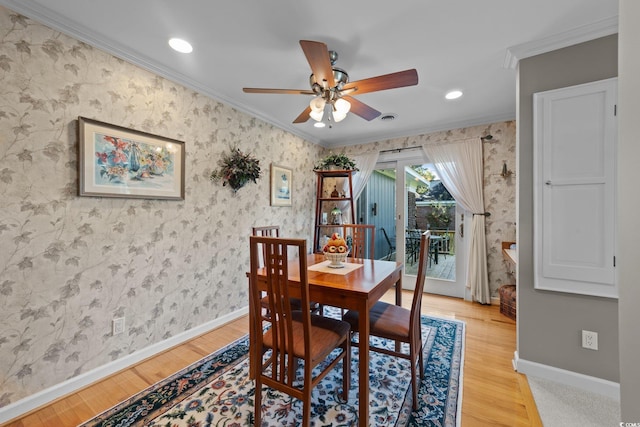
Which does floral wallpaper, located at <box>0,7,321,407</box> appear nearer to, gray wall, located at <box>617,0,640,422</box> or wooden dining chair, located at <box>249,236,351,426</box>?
wooden dining chair, located at <box>249,236,351,426</box>

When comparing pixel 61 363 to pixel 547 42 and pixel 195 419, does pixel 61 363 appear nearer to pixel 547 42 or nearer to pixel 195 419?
pixel 195 419

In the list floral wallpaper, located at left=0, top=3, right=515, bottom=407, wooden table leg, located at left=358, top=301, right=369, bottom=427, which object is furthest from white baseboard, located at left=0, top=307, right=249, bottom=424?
wooden table leg, located at left=358, top=301, right=369, bottom=427

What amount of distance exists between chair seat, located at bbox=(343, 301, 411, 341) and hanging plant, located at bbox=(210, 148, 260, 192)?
1.82m

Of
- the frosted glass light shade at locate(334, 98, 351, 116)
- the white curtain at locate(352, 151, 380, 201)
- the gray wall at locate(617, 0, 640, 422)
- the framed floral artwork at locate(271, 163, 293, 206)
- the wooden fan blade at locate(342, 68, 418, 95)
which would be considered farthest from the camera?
the white curtain at locate(352, 151, 380, 201)

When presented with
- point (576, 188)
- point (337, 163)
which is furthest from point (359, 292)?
point (337, 163)

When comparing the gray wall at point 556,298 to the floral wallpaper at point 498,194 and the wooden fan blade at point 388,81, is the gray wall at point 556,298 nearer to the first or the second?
the wooden fan blade at point 388,81

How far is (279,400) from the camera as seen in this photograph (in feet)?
5.59

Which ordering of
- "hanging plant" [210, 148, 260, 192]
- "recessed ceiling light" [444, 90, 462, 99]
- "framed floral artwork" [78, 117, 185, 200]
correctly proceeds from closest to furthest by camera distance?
"framed floral artwork" [78, 117, 185, 200] → "recessed ceiling light" [444, 90, 462, 99] → "hanging plant" [210, 148, 260, 192]

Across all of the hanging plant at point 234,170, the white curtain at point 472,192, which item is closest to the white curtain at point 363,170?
the white curtain at point 472,192

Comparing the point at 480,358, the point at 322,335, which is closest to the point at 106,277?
the point at 322,335

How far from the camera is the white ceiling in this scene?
63.4 inches

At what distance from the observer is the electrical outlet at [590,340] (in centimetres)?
177

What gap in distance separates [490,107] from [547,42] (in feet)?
4.14

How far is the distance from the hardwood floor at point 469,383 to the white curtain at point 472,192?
23.7 inches
